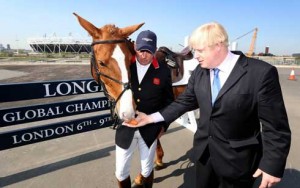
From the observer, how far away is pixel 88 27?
85.0 inches

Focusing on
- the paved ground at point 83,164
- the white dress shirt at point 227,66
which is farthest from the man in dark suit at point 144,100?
the paved ground at point 83,164

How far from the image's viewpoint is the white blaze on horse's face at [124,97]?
6.01ft

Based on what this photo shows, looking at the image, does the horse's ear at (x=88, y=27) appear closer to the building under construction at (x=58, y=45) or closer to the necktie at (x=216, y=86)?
the necktie at (x=216, y=86)

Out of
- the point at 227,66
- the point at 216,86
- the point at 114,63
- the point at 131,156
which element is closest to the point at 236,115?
the point at 216,86

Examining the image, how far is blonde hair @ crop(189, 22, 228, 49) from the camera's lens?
1.51 m

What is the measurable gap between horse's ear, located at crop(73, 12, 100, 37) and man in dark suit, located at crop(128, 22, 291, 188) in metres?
1.00

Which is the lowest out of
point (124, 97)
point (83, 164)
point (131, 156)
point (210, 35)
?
point (83, 164)

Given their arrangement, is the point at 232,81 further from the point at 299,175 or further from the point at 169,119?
→ the point at 299,175

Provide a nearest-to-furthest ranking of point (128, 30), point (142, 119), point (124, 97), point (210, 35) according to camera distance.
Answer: point (210, 35)
point (124, 97)
point (142, 119)
point (128, 30)

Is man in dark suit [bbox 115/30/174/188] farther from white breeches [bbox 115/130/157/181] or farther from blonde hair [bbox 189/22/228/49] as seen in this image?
blonde hair [bbox 189/22/228/49]

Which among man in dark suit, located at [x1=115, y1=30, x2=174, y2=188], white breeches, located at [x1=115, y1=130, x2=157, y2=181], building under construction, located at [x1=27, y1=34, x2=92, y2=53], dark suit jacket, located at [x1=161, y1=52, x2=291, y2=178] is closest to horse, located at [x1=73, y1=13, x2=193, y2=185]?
man in dark suit, located at [x1=115, y1=30, x2=174, y2=188]

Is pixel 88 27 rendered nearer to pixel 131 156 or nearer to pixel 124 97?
pixel 124 97

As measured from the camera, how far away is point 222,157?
1.73 meters

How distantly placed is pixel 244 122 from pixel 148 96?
39.5 inches
